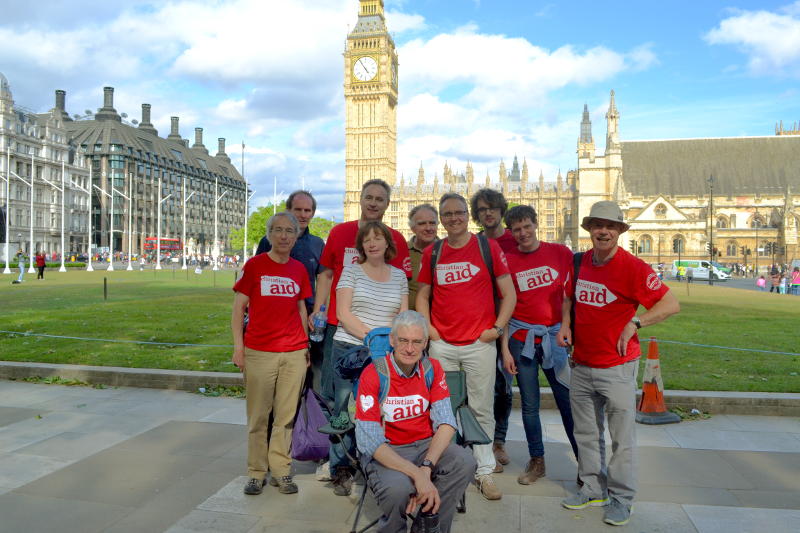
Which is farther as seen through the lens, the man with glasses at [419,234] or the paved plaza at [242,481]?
the man with glasses at [419,234]

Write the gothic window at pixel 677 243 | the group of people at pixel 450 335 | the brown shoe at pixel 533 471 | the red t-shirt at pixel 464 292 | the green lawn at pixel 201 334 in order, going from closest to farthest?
the group of people at pixel 450 335 → the red t-shirt at pixel 464 292 → the brown shoe at pixel 533 471 → the green lawn at pixel 201 334 → the gothic window at pixel 677 243

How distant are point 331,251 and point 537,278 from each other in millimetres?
1603

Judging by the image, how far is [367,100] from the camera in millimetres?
95438

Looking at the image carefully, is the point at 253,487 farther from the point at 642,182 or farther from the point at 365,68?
the point at 365,68

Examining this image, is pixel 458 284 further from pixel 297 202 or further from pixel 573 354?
pixel 297 202

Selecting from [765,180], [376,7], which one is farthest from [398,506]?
[376,7]

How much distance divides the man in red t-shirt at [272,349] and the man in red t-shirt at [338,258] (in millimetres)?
261

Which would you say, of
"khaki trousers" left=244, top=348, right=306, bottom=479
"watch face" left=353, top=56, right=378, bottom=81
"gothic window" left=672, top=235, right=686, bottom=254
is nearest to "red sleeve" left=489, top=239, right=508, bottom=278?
"khaki trousers" left=244, top=348, right=306, bottom=479

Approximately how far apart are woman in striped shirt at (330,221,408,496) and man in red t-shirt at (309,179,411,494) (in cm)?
16

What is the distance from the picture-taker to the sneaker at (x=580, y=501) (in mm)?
4027

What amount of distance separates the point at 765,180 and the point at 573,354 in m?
84.6

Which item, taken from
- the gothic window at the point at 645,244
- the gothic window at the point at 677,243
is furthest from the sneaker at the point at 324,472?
the gothic window at the point at 677,243

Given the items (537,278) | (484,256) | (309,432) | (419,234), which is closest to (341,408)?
(309,432)

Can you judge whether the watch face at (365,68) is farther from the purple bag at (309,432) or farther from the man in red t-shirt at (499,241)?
the purple bag at (309,432)
